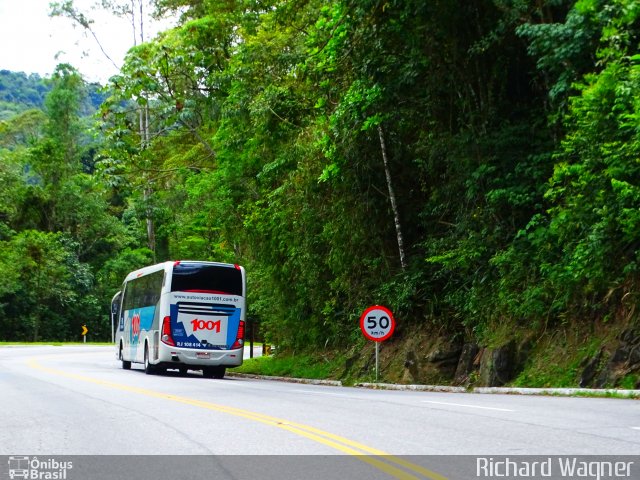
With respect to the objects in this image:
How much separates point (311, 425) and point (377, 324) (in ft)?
43.3

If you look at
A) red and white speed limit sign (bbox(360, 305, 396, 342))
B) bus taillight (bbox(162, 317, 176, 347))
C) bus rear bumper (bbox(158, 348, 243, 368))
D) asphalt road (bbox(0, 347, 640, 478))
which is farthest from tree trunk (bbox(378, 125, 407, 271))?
asphalt road (bbox(0, 347, 640, 478))

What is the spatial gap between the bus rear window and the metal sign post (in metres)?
6.34

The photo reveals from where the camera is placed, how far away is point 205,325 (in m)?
29.4

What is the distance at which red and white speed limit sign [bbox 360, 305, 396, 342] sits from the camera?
975 inches

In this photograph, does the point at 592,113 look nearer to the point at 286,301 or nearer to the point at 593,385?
the point at 593,385

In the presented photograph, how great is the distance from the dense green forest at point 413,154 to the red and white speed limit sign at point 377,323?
60.5 inches

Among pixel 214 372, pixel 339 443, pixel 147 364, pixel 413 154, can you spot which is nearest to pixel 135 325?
pixel 147 364

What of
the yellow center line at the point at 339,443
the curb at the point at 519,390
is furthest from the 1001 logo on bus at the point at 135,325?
the yellow center line at the point at 339,443

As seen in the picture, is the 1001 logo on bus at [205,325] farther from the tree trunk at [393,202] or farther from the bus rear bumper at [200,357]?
the tree trunk at [393,202]

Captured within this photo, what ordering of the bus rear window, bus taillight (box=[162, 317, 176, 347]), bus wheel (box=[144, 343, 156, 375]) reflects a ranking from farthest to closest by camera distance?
bus wheel (box=[144, 343, 156, 375])
the bus rear window
bus taillight (box=[162, 317, 176, 347])
